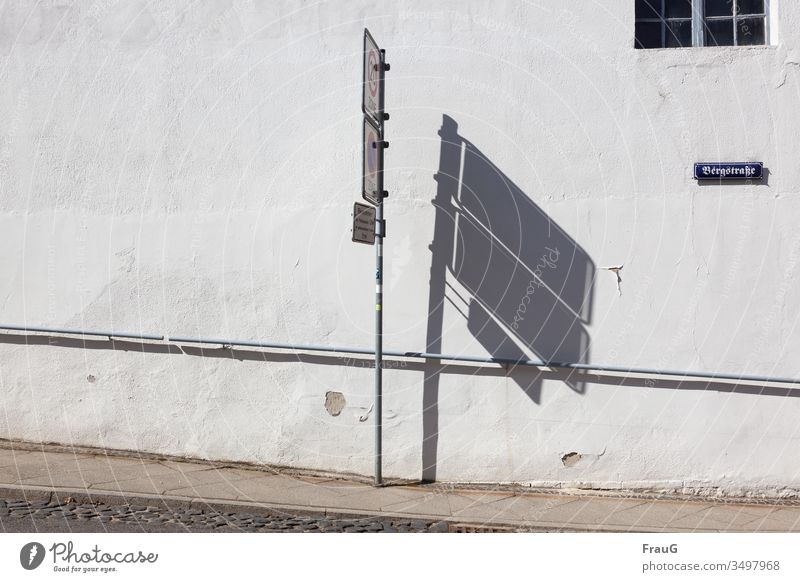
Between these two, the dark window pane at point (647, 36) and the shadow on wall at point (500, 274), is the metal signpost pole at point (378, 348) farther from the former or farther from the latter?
the dark window pane at point (647, 36)

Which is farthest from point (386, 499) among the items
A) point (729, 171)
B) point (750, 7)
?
point (750, 7)

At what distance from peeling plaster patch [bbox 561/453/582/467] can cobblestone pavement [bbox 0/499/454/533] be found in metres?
1.80

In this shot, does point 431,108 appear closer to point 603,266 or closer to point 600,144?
point 600,144

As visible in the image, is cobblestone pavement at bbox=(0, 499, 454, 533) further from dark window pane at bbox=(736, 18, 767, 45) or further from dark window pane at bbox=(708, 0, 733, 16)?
dark window pane at bbox=(708, 0, 733, 16)

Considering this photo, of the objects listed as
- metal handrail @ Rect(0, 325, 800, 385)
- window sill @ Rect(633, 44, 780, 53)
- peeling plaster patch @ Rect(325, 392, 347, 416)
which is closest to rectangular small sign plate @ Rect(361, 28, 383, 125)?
metal handrail @ Rect(0, 325, 800, 385)

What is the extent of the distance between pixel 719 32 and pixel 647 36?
0.70 m

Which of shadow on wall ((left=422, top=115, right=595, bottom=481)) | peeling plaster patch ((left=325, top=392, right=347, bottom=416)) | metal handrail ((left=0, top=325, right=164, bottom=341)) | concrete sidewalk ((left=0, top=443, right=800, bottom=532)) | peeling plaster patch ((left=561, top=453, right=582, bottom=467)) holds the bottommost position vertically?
concrete sidewalk ((left=0, top=443, right=800, bottom=532))

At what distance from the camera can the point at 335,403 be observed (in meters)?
8.99

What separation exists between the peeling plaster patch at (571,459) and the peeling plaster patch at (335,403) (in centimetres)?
223

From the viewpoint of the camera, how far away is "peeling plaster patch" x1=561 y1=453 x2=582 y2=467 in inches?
337

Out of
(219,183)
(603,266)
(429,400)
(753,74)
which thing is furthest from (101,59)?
(753,74)

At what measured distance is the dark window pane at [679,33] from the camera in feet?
29.2

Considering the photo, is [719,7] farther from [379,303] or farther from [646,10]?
[379,303]

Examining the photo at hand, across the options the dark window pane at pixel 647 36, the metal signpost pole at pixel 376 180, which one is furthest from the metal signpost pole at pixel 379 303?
the dark window pane at pixel 647 36
